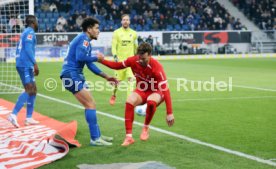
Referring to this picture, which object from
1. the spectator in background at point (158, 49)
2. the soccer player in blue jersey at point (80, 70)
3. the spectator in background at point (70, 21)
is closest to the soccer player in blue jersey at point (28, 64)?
→ the soccer player in blue jersey at point (80, 70)

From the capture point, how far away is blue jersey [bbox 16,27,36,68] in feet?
30.6

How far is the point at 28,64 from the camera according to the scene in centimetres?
952

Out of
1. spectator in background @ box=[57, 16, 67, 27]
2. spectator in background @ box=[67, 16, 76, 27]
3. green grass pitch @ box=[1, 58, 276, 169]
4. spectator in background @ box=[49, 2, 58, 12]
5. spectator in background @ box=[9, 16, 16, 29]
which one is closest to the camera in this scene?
green grass pitch @ box=[1, 58, 276, 169]

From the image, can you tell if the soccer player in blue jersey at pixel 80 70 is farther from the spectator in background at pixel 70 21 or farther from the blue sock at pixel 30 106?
the spectator in background at pixel 70 21

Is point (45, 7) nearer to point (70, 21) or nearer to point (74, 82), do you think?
point (70, 21)

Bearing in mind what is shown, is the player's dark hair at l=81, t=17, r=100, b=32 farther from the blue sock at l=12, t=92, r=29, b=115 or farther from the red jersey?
the blue sock at l=12, t=92, r=29, b=115

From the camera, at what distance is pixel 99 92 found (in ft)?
49.5

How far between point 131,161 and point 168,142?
1.34 m

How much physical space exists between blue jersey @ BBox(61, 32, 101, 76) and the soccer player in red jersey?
18 centimetres

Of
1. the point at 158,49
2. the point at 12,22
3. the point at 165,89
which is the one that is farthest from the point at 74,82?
the point at 158,49

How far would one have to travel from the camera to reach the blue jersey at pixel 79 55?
7.40 meters

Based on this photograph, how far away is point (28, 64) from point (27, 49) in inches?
12.9

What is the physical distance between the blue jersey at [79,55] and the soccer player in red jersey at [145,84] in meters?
0.18

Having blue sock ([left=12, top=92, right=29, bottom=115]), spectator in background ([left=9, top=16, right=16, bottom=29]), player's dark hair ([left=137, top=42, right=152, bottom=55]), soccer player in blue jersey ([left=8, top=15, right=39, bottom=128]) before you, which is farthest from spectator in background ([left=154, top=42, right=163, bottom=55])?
player's dark hair ([left=137, top=42, right=152, bottom=55])
